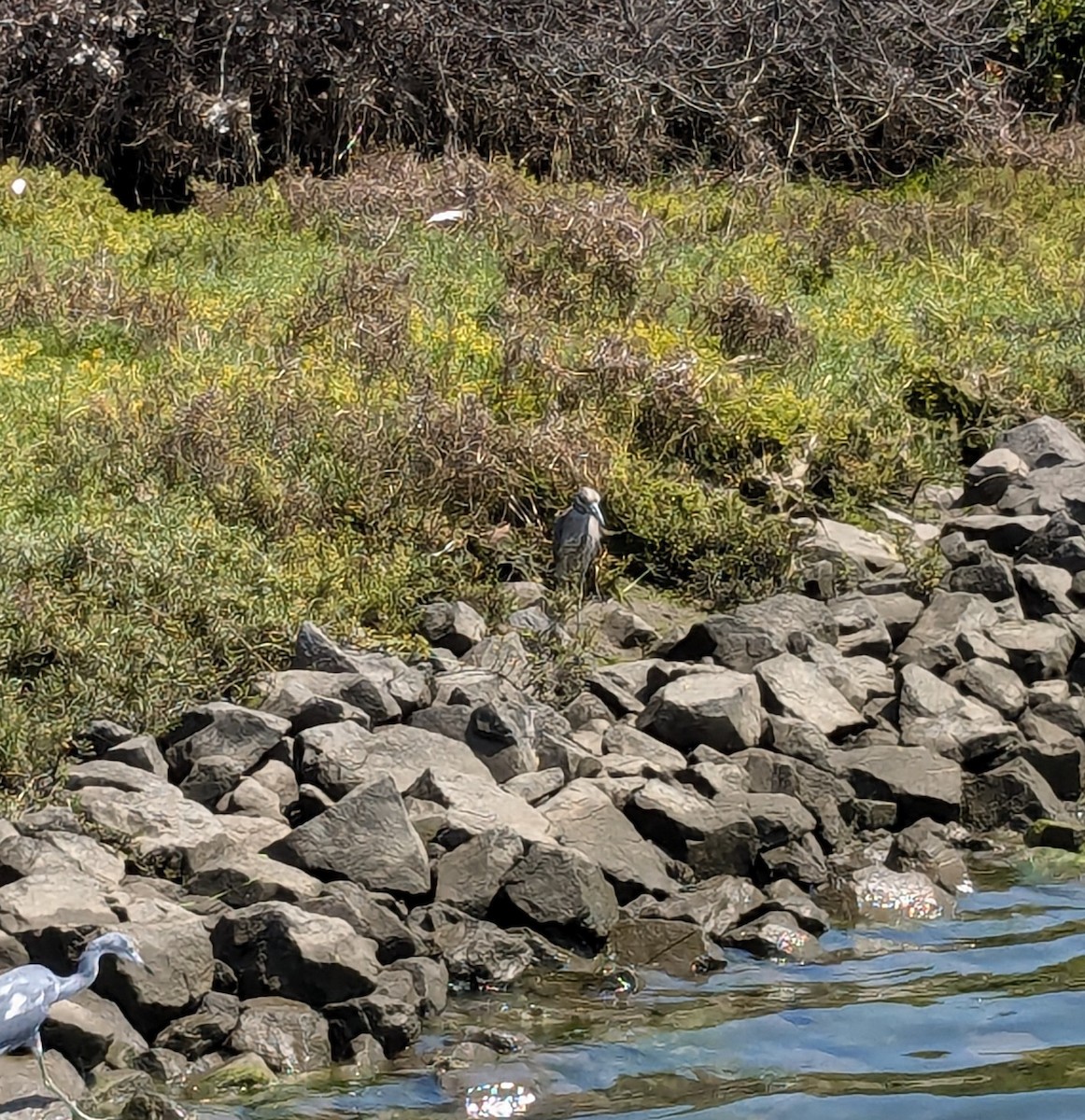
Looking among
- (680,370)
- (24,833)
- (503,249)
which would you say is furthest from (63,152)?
(24,833)

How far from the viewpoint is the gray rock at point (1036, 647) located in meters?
7.76

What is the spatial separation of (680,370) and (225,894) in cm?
438

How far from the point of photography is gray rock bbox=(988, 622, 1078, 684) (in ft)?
25.5

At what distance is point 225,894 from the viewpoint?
551 cm

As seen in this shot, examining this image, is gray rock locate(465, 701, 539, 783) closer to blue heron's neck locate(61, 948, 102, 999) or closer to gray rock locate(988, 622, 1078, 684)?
blue heron's neck locate(61, 948, 102, 999)

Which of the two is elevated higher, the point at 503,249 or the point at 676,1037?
the point at 503,249

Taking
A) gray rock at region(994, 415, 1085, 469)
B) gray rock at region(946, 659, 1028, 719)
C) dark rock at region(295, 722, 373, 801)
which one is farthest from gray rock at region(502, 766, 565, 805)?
gray rock at region(994, 415, 1085, 469)

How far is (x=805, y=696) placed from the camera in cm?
719

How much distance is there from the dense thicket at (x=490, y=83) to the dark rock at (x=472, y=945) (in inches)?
391

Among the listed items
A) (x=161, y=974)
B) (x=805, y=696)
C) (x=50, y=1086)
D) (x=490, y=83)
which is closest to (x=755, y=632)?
(x=805, y=696)

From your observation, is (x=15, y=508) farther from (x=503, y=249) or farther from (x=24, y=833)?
(x=503, y=249)

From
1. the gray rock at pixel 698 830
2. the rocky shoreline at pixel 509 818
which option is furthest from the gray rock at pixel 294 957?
the gray rock at pixel 698 830

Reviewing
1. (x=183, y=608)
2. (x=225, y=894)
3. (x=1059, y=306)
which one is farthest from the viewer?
(x=1059, y=306)

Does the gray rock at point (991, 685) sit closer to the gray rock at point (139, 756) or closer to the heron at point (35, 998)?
the gray rock at point (139, 756)
